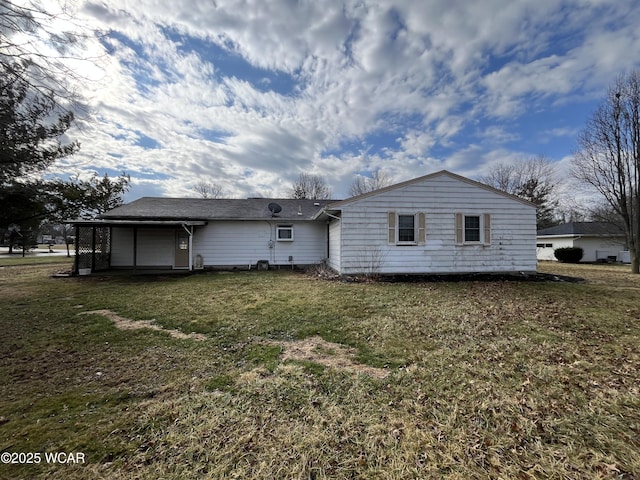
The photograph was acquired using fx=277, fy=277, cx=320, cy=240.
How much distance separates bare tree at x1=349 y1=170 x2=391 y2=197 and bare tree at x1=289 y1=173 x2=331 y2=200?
3526 millimetres

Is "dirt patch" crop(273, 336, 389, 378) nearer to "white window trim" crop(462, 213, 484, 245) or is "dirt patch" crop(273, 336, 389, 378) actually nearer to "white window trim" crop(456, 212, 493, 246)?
"white window trim" crop(456, 212, 493, 246)

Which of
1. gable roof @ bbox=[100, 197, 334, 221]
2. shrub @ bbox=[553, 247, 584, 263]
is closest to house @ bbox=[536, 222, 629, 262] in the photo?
shrub @ bbox=[553, 247, 584, 263]

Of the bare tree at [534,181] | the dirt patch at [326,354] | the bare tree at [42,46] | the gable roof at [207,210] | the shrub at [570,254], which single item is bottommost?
the dirt patch at [326,354]

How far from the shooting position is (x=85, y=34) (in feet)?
15.5

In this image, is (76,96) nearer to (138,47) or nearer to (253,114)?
(138,47)

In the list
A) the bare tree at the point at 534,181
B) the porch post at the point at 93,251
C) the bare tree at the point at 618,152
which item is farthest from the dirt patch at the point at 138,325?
the bare tree at the point at 534,181

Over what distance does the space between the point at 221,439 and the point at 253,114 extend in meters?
14.8

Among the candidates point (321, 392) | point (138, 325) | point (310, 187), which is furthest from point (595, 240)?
point (138, 325)

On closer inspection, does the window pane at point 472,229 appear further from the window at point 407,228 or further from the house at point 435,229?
the window at point 407,228

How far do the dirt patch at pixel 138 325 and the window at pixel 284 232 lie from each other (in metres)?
9.06

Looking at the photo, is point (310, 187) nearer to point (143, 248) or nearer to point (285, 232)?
point (285, 232)

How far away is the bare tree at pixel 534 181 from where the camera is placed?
30.2 meters

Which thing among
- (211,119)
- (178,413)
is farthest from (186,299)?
(211,119)

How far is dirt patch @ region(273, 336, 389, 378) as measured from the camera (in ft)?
11.9
